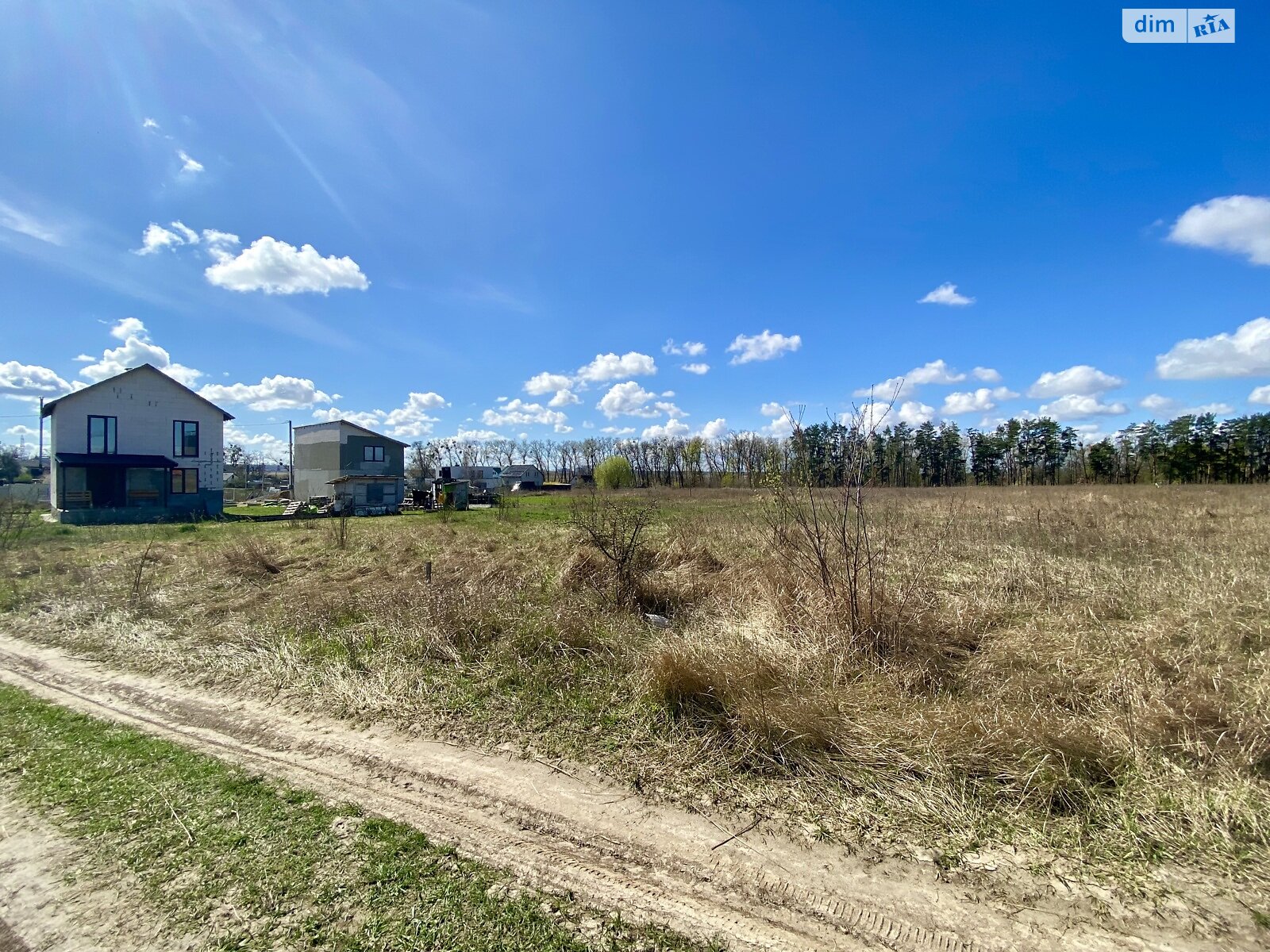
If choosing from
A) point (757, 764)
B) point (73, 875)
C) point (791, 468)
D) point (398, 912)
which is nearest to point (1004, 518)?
point (791, 468)

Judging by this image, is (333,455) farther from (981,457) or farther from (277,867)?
(981,457)

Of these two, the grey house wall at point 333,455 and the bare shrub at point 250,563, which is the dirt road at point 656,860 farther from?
the grey house wall at point 333,455

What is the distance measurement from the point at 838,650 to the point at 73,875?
4.79 metres

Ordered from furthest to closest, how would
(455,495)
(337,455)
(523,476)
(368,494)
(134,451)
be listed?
(523,476), (337,455), (455,495), (368,494), (134,451)

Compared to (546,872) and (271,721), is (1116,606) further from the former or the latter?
(271,721)

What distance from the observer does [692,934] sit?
2.08 metres

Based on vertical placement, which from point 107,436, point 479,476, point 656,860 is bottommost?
point 656,860

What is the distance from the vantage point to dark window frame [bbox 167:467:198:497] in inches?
1087

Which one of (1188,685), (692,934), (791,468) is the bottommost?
(692,934)

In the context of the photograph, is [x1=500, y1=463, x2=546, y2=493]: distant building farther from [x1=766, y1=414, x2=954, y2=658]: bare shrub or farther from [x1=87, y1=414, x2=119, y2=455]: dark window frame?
[x1=766, y1=414, x2=954, y2=658]: bare shrub

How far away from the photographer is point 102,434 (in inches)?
1017

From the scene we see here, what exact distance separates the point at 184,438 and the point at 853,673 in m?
36.3

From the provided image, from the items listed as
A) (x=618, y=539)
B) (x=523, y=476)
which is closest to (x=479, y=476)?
(x=523, y=476)

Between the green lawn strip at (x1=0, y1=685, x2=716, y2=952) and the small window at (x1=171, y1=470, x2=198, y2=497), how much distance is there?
3158 cm
